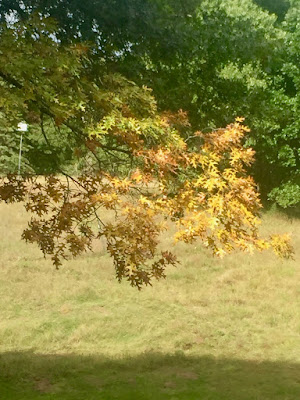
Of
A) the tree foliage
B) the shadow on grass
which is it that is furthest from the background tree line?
the shadow on grass

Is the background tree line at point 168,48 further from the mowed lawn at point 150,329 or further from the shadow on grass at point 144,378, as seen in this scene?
the mowed lawn at point 150,329

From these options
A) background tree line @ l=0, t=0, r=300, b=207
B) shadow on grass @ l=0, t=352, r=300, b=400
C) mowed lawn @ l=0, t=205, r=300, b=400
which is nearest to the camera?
background tree line @ l=0, t=0, r=300, b=207

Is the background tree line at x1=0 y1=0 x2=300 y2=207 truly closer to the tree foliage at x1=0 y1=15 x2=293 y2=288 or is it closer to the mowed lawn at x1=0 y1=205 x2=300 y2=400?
the tree foliage at x1=0 y1=15 x2=293 y2=288

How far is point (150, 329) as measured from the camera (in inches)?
627

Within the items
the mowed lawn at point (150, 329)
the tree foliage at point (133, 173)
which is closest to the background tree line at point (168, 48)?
the tree foliage at point (133, 173)

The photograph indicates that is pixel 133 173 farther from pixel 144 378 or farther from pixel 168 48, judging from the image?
pixel 144 378

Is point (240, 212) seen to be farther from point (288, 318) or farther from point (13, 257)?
point (13, 257)

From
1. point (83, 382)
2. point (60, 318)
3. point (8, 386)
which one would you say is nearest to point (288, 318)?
point (60, 318)

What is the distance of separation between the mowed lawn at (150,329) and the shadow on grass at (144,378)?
0.08 ft

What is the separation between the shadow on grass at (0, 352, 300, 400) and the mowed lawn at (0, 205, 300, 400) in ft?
0.08

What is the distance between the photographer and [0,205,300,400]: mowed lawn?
11.0 meters

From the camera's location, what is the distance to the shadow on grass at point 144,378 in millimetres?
10359

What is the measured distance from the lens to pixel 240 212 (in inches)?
241

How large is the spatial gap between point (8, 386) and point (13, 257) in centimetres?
1201
